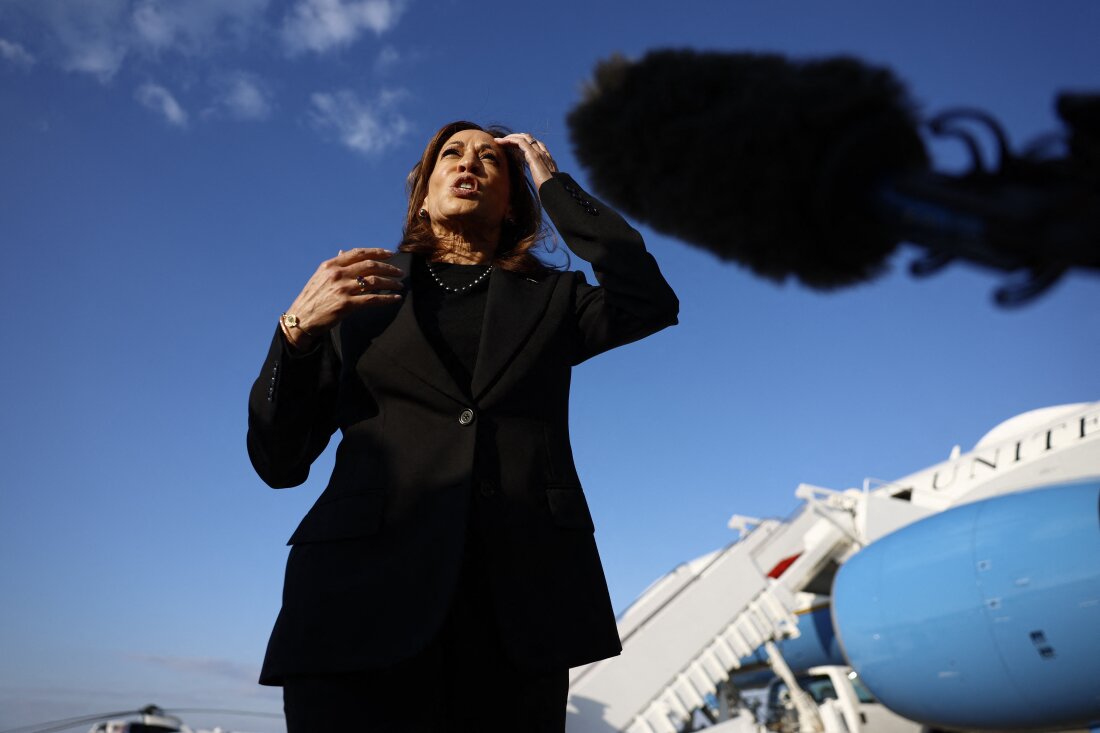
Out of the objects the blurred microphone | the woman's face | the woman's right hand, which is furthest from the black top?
the blurred microphone

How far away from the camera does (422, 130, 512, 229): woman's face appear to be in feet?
8.93

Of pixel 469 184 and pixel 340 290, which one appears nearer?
pixel 340 290

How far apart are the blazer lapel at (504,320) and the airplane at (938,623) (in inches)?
347

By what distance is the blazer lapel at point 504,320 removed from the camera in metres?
2.30

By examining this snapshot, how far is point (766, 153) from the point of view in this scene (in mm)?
1044

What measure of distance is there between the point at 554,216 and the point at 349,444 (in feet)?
2.76

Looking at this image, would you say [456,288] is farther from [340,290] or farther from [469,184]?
[340,290]

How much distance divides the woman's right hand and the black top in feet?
0.89

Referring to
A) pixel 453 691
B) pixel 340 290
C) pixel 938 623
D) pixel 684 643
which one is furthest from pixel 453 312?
pixel 684 643

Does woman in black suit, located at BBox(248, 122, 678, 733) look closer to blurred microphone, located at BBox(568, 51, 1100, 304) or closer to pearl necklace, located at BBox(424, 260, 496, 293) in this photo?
pearl necklace, located at BBox(424, 260, 496, 293)

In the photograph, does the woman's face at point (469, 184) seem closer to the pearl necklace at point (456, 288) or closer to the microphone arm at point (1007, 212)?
the pearl necklace at point (456, 288)

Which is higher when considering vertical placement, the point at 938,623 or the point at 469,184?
the point at 469,184

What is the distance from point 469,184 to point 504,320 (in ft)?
1.86

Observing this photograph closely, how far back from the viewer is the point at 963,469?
65.9ft
